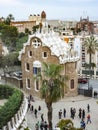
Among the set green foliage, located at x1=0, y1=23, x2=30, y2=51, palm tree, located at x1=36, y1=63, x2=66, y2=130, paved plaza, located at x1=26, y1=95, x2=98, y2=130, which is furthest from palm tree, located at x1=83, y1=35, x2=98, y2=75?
palm tree, located at x1=36, y1=63, x2=66, y2=130

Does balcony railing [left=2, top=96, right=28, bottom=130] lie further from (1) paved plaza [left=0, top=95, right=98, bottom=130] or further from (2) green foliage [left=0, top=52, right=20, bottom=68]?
(2) green foliage [left=0, top=52, right=20, bottom=68]

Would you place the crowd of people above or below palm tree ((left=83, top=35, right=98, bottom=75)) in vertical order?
below

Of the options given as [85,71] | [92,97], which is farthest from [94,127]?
[85,71]

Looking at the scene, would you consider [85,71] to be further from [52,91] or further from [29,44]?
[52,91]

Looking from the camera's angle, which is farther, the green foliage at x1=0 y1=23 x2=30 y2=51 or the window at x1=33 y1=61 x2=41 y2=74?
the green foliage at x1=0 y1=23 x2=30 y2=51

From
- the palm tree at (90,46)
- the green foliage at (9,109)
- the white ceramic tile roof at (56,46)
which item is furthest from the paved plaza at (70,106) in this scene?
the palm tree at (90,46)

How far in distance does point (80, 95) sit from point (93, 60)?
1837 cm

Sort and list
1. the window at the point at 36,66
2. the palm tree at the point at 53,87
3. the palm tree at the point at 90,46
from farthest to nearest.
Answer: the palm tree at the point at 90,46 → the window at the point at 36,66 → the palm tree at the point at 53,87

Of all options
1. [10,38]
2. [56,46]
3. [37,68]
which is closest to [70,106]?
[37,68]

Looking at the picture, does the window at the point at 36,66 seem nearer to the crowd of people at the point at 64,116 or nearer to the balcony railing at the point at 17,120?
the crowd of people at the point at 64,116

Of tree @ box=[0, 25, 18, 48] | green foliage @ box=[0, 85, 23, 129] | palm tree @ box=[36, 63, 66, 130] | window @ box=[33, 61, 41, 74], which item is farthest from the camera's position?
tree @ box=[0, 25, 18, 48]

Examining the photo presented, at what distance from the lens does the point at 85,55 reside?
69688mm

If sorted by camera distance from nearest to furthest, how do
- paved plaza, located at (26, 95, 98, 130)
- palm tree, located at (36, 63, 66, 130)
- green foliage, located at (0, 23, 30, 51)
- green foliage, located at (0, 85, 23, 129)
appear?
green foliage, located at (0, 85, 23, 129), palm tree, located at (36, 63, 66, 130), paved plaza, located at (26, 95, 98, 130), green foliage, located at (0, 23, 30, 51)

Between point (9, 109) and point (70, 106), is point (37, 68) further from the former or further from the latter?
point (9, 109)
